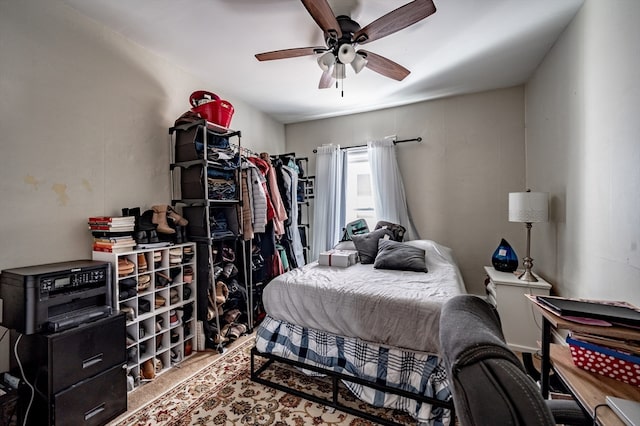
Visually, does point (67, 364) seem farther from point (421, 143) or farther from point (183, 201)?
point (421, 143)

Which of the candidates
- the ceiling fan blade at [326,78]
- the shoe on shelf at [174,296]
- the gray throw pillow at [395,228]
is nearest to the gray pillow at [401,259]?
the gray throw pillow at [395,228]

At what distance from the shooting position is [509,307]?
7.79 feet

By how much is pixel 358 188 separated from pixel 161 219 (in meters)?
2.66

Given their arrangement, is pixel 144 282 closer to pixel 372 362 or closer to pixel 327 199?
pixel 372 362

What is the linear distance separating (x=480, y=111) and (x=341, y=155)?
5.92 feet

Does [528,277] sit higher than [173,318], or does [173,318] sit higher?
[528,277]

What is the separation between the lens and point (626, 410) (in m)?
0.77

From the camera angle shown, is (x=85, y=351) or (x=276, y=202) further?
(x=276, y=202)

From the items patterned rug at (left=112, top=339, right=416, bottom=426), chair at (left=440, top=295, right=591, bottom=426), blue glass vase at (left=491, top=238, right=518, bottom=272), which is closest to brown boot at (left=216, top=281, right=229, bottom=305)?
patterned rug at (left=112, top=339, right=416, bottom=426)

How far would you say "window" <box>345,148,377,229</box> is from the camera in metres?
3.98

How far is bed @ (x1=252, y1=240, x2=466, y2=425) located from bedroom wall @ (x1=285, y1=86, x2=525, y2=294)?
1.32 m

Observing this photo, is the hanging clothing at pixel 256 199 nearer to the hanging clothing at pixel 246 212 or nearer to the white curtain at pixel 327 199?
the hanging clothing at pixel 246 212

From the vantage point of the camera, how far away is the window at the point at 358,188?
3.98m

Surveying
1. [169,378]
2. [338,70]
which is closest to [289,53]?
[338,70]
